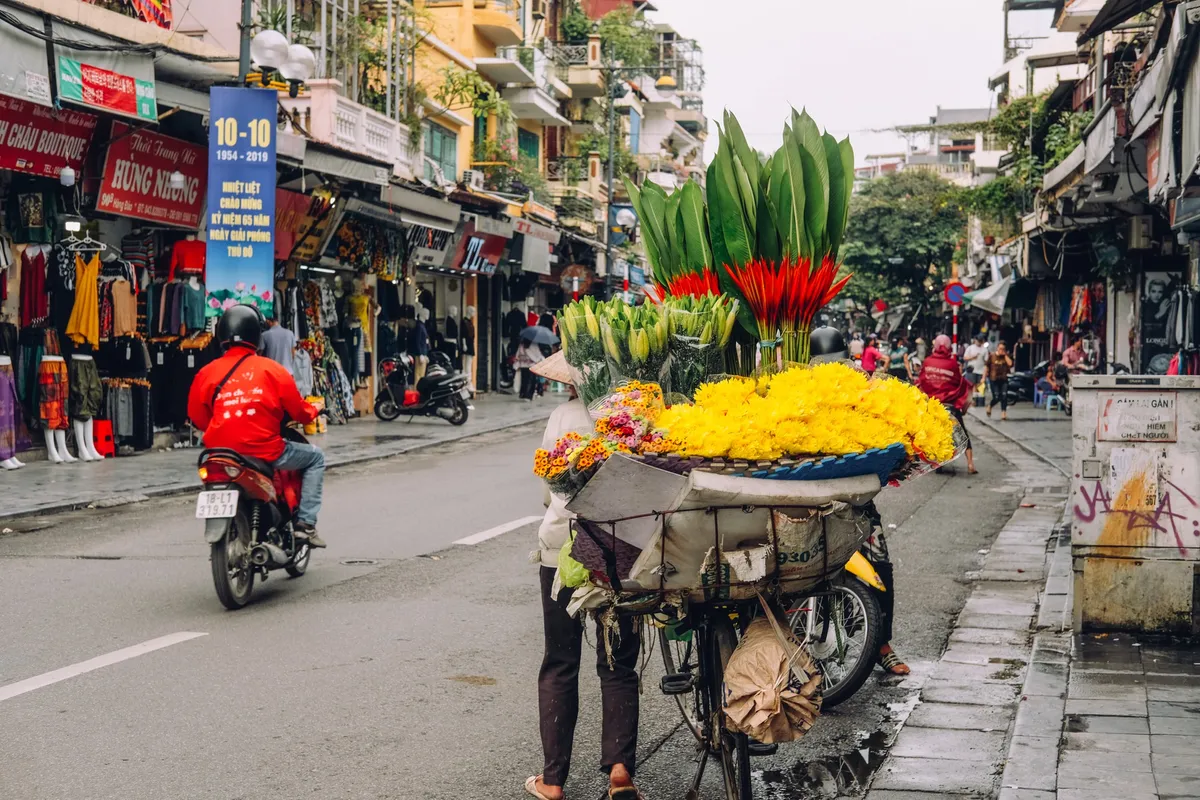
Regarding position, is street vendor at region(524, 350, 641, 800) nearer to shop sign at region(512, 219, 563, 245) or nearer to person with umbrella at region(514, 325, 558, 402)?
person with umbrella at region(514, 325, 558, 402)

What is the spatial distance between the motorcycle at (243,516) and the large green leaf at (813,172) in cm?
451

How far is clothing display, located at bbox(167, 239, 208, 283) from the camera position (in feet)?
58.9

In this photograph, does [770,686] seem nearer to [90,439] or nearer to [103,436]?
[90,439]

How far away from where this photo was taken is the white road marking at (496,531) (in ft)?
34.6

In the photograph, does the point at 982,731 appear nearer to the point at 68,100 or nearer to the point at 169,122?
the point at 68,100

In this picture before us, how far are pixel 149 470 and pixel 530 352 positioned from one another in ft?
52.8

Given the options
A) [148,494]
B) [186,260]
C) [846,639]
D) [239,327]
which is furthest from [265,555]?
[186,260]

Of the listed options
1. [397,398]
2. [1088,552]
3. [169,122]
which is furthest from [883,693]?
[397,398]

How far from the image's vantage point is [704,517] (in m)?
3.76

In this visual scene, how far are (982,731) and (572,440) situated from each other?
2.65m

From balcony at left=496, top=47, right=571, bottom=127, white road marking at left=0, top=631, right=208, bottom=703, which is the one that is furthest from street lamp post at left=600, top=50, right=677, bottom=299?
white road marking at left=0, top=631, right=208, bottom=703

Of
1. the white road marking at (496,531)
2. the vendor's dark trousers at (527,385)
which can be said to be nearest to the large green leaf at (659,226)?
the white road marking at (496,531)

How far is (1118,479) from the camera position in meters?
6.86

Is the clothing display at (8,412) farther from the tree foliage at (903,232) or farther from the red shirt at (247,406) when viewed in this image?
the tree foliage at (903,232)
